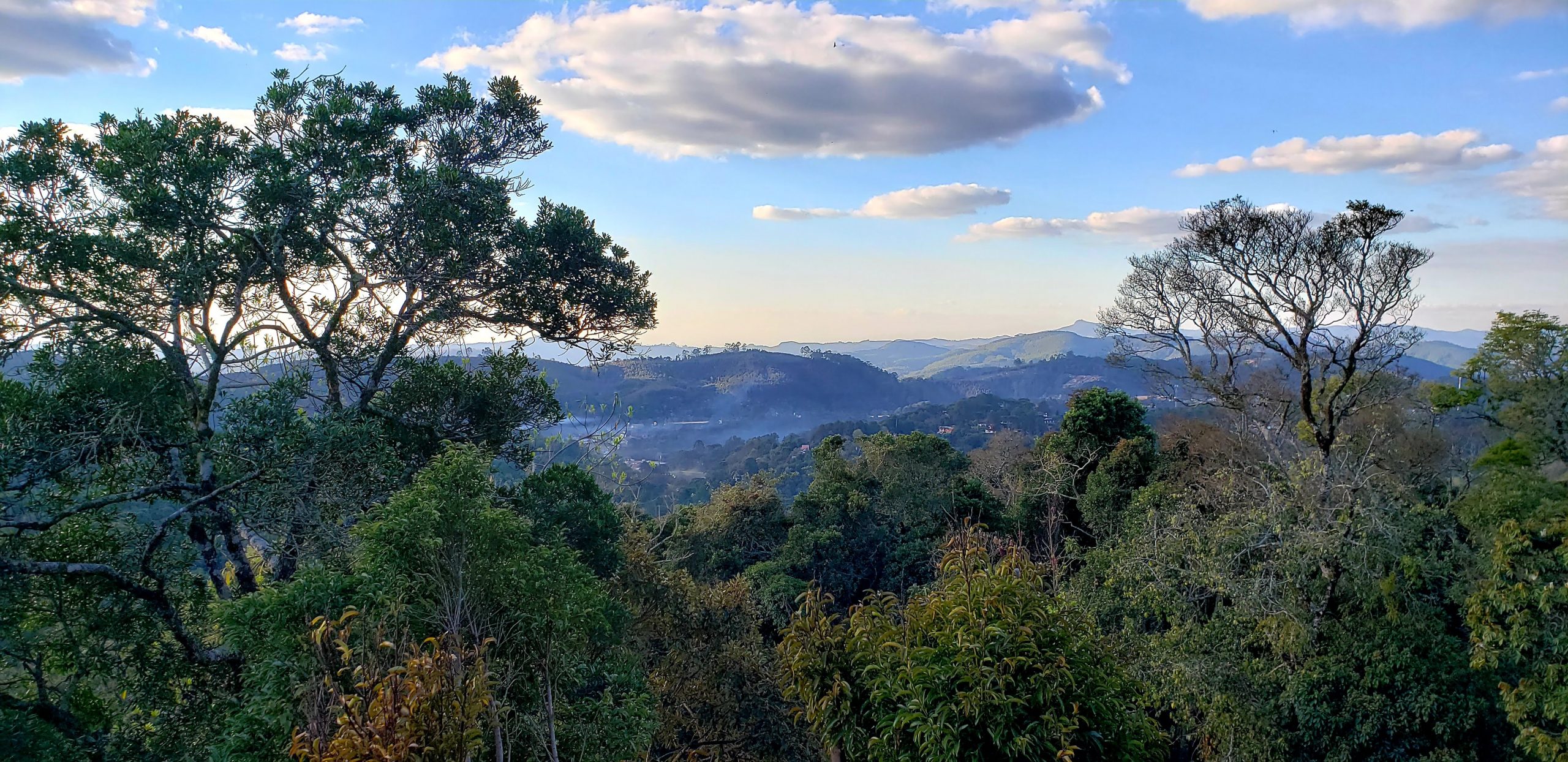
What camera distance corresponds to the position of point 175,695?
6.39m

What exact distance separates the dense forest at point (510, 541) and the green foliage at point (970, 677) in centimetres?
3

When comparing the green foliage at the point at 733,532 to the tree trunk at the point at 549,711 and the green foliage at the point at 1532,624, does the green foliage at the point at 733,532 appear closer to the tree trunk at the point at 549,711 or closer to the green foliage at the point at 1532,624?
the green foliage at the point at 1532,624

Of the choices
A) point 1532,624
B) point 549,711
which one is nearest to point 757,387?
point 1532,624

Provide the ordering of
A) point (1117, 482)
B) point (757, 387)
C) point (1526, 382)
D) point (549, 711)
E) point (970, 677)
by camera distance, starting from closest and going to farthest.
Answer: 1. point (549, 711)
2. point (970, 677)
3. point (1526, 382)
4. point (1117, 482)
5. point (757, 387)

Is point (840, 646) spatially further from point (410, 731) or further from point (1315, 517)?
point (1315, 517)

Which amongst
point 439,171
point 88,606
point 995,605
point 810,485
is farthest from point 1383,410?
point 88,606

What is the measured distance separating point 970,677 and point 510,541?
2.94 metres

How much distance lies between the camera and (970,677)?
407 cm

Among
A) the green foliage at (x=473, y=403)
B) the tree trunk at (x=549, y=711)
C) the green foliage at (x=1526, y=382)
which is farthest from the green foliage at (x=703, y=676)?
the green foliage at (x=1526, y=382)

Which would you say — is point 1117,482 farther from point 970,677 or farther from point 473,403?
point 970,677

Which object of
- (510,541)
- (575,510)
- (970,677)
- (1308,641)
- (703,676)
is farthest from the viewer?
(1308,641)

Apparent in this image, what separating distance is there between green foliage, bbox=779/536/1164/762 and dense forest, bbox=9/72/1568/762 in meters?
0.03

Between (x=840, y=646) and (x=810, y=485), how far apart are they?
50.6ft

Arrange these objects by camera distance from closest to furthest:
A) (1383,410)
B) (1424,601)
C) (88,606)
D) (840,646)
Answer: (840,646), (88,606), (1424,601), (1383,410)
